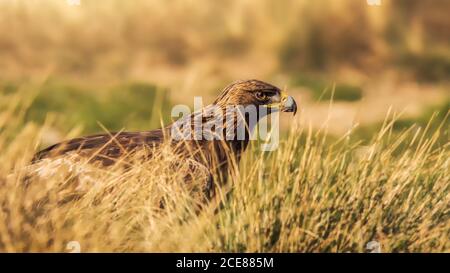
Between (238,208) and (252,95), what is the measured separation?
1.52m

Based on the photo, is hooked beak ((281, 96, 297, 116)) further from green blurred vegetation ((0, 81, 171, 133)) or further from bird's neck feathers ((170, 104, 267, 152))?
green blurred vegetation ((0, 81, 171, 133))

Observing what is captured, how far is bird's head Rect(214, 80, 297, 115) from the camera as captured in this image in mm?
7652

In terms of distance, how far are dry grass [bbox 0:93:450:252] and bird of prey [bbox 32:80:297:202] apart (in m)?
0.20

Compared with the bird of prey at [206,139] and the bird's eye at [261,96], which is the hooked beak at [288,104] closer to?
the bird of prey at [206,139]

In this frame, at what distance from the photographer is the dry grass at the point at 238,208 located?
6.12 metres

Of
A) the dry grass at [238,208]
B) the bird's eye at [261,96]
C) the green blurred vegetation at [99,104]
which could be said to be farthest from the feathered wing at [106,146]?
the green blurred vegetation at [99,104]

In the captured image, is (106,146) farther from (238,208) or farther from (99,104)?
(99,104)

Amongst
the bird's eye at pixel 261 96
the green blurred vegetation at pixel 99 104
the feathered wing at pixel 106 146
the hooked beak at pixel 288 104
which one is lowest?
the green blurred vegetation at pixel 99 104

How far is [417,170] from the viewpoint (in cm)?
688

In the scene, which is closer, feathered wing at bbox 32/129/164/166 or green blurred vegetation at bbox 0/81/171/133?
feathered wing at bbox 32/129/164/166

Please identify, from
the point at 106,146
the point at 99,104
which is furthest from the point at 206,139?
the point at 99,104

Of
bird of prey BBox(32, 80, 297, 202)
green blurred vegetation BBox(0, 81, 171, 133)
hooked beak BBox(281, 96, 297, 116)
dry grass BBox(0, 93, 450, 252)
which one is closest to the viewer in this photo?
dry grass BBox(0, 93, 450, 252)

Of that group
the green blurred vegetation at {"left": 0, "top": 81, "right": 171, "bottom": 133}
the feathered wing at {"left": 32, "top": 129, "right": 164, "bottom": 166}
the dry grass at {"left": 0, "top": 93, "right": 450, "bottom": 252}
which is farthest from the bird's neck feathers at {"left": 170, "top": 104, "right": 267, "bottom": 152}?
the green blurred vegetation at {"left": 0, "top": 81, "right": 171, "bottom": 133}
